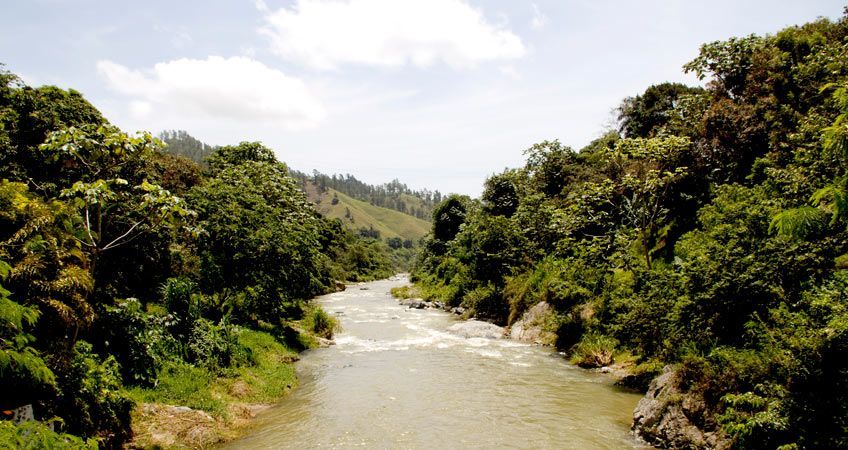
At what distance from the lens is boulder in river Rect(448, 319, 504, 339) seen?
26500mm

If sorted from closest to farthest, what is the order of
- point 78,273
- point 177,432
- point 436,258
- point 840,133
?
point 840,133 → point 78,273 → point 177,432 → point 436,258

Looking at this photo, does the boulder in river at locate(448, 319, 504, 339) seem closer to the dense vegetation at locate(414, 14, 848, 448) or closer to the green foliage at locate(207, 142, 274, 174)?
the dense vegetation at locate(414, 14, 848, 448)

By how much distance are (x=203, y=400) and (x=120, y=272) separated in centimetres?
742

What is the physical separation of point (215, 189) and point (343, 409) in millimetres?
12814

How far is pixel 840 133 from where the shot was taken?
5.55 m

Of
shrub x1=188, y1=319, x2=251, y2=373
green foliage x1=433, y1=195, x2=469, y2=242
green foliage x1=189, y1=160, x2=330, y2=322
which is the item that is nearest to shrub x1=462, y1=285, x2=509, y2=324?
green foliage x1=189, y1=160, x2=330, y2=322

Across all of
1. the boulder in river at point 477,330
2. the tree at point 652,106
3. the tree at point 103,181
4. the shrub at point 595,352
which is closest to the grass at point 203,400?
the tree at point 103,181

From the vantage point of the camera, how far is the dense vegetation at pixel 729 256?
8.63 meters

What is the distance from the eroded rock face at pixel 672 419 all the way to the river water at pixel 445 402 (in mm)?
590

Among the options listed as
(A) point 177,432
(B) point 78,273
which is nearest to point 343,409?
(A) point 177,432

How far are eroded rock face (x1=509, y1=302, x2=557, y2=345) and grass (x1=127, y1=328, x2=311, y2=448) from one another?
13.3 meters

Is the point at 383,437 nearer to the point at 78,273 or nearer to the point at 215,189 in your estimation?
the point at 78,273

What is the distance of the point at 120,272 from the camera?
1692 cm

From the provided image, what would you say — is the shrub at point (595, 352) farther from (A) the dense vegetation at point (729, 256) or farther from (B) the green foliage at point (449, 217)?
(B) the green foliage at point (449, 217)
